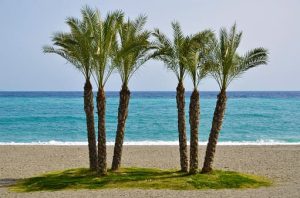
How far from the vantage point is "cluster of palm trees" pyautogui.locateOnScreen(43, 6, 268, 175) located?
2180 cm

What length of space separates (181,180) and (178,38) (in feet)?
18.3

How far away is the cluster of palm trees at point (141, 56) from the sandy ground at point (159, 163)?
3139 millimetres

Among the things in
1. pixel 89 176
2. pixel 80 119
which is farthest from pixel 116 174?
pixel 80 119

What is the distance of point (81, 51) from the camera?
21906 mm

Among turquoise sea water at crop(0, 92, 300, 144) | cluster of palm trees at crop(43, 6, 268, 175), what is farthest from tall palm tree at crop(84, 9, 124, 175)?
turquoise sea water at crop(0, 92, 300, 144)

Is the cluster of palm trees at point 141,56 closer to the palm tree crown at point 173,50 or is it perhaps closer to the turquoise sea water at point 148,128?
the palm tree crown at point 173,50

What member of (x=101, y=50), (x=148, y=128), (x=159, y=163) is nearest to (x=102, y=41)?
(x=101, y=50)

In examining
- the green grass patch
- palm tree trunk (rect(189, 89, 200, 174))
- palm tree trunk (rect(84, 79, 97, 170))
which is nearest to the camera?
the green grass patch

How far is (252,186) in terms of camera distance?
68.2 feet

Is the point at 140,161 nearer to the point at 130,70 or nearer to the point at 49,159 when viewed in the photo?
the point at 49,159

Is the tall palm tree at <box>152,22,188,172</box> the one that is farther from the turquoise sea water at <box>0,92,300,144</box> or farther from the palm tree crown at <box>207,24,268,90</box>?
the turquoise sea water at <box>0,92,300,144</box>

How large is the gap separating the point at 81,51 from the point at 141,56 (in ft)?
7.82

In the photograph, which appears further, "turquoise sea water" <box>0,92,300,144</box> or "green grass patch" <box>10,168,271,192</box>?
"turquoise sea water" <box>0,92,300,144</box>

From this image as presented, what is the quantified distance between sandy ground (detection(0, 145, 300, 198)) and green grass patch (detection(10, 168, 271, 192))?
0.79 m
